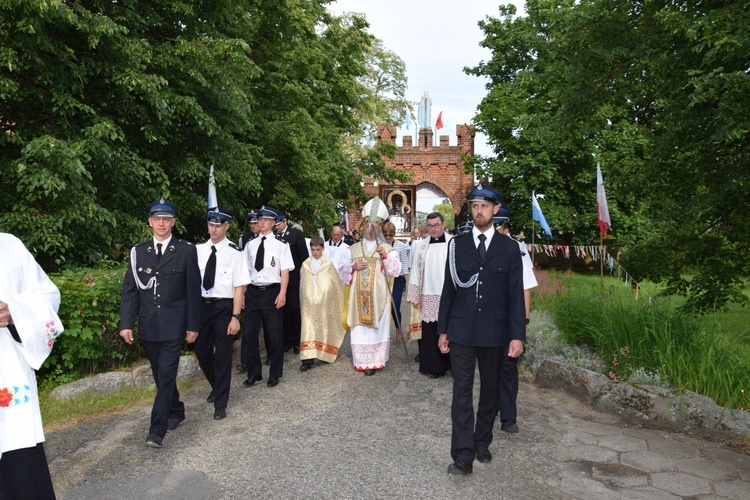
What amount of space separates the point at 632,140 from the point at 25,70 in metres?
20.4

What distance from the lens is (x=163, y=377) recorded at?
17.5 feet

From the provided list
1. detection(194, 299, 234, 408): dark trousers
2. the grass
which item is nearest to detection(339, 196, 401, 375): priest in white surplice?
detection(194, 299, 234, 408): dark trousers

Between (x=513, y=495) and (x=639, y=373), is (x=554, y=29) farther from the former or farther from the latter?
(x=513, y=495)

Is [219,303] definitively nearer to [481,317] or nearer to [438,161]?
[481,317]

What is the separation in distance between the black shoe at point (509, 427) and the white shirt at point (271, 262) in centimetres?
325

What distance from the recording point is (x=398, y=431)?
18.5ft

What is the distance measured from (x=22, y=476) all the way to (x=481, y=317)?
3.15m

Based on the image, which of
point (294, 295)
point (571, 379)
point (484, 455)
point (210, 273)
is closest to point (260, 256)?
point (210, 273)

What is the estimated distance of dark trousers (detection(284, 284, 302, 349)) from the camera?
31.0 feet

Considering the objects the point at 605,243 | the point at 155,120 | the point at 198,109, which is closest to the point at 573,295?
the point at 198,109

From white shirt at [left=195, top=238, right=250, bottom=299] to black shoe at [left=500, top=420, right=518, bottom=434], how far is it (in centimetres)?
296

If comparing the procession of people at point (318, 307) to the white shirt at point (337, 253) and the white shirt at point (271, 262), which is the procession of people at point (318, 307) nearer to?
the white shirt at point (271, 262)

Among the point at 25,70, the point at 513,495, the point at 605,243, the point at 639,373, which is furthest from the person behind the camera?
the point at 605,243

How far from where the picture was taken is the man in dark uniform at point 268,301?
292 inches
